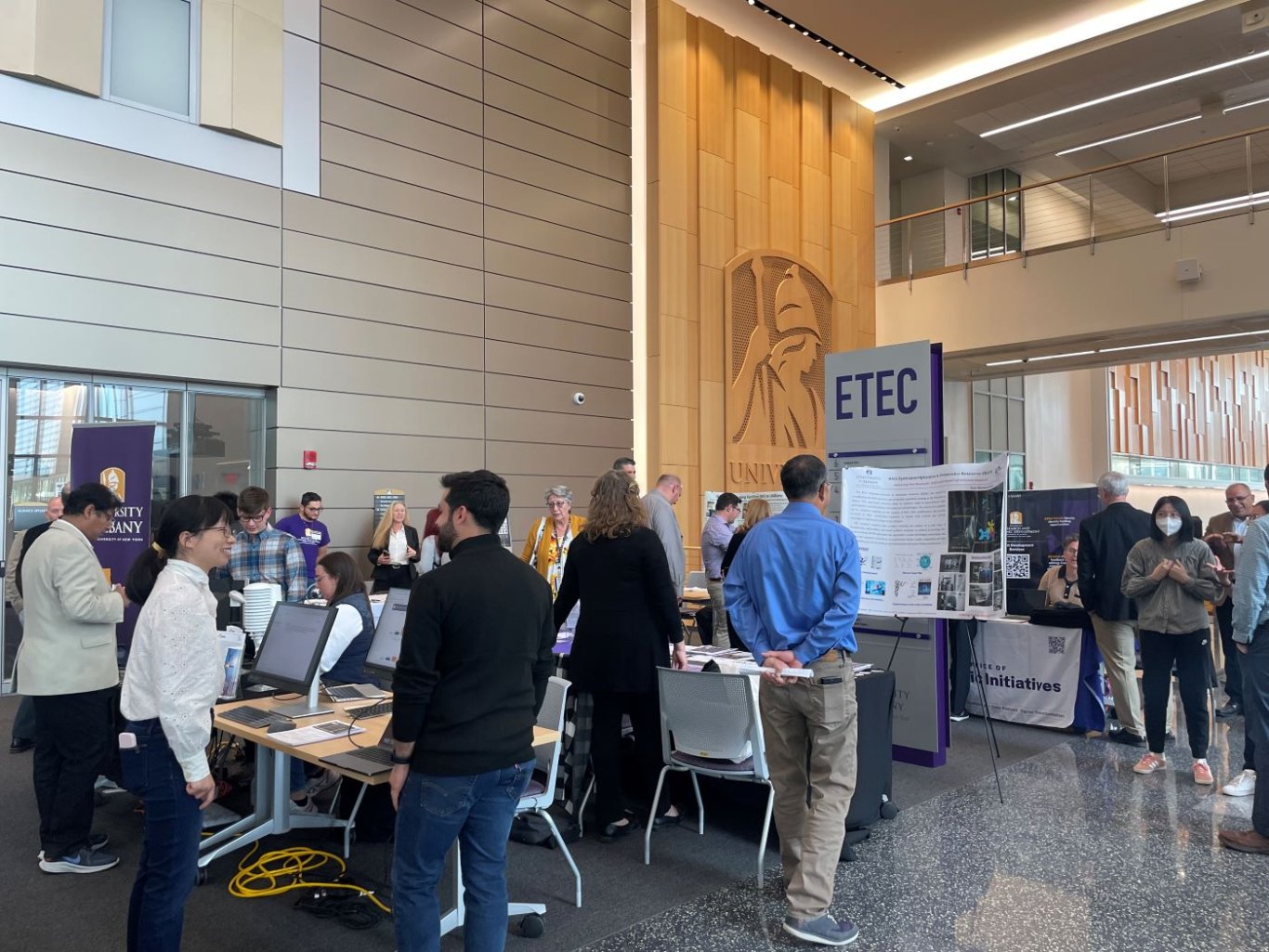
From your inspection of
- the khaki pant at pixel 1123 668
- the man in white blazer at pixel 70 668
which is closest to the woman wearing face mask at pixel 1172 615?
the khaki pant at pixel 1123 668

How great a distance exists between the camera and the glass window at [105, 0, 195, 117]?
23.1ft

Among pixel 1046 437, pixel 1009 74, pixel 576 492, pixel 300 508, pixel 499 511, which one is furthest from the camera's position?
pixel 1046 437

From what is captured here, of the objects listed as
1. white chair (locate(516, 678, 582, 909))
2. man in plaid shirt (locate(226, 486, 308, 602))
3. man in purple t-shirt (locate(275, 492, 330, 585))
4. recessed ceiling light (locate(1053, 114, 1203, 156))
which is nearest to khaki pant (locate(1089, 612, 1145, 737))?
white chair (locate(516, 678, 582, 909))

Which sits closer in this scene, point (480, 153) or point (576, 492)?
point (480, 153)

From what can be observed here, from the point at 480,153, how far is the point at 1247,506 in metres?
7.68

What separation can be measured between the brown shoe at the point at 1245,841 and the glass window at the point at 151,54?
8499mm

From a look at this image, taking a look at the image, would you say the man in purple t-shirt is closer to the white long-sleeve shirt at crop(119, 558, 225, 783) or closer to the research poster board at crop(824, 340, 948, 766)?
the research poster board at crop(824, 340, 948, 766)

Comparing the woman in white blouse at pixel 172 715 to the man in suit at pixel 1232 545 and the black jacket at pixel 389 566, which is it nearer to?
the black jacket at pixel 389 566

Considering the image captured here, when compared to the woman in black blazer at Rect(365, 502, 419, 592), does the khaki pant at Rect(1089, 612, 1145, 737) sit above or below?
below

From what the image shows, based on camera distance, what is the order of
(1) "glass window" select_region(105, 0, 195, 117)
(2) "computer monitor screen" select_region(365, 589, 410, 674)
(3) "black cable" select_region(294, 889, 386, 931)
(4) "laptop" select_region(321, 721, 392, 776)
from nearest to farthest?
(4) "laptop" select_region(321, 721, 392, 776)
(3) "black cable" select_region(294, 889, 386, 931)
(2) "computer monitor screen" select_region(365, 589, 410, 674)
(1) "glass window" select_region(105, 0, 195, 117)

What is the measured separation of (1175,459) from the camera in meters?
19.7

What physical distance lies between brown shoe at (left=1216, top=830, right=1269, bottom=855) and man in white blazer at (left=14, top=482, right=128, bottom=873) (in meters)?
4.69

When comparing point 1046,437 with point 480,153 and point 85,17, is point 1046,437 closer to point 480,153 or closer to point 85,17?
point 480,153

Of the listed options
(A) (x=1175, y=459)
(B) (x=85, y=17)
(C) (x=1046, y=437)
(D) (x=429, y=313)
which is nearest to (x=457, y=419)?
(D) (x=429, y=313)
